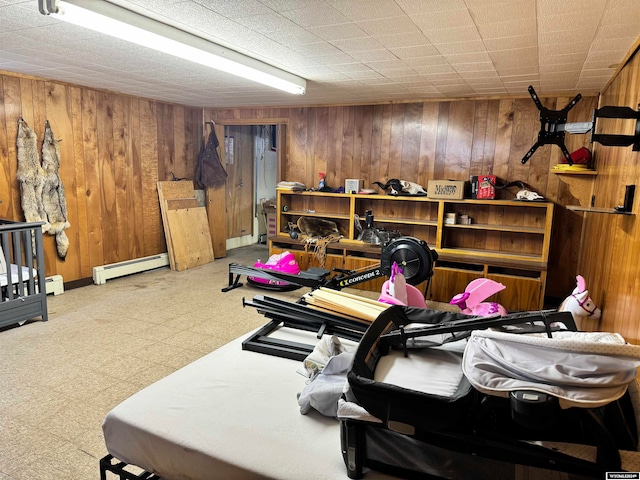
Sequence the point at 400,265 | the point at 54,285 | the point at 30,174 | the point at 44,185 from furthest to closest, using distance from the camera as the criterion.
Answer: the point at 54,285, the point at 44,185, the point at 30,174, the point at 400,265

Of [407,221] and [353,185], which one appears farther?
[353,185]

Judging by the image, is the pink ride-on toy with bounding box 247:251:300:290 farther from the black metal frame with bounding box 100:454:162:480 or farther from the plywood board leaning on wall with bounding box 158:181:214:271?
the black metal frame with bounding box 100:454:162:480

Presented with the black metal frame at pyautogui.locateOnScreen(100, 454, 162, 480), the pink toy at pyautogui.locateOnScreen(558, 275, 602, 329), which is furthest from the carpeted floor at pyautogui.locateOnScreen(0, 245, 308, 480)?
the pink toy at pyautogui.locateOnScreen(558, 275, 602, 329)

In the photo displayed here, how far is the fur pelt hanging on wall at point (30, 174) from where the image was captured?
4496 millimetres

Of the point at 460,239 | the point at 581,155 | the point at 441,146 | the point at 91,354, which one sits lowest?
the point at 91,354

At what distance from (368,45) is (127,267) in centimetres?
423

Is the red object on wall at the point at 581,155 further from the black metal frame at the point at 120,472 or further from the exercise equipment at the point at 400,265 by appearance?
the black metal frame at the point at 120,472

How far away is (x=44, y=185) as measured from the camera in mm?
4672

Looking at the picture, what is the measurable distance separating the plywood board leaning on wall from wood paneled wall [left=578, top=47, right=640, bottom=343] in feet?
16.2

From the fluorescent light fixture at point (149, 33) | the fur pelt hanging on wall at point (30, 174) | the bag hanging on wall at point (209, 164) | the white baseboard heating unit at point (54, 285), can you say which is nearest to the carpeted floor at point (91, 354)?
the white baseboard heating unit at point (54, 285)

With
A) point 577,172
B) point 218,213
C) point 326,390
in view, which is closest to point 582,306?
point 577,172

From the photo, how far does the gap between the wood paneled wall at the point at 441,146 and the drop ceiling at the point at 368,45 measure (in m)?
0.35

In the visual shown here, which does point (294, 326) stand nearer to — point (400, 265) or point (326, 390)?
point (326, 390)

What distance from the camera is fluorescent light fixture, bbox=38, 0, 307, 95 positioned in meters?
2.38
